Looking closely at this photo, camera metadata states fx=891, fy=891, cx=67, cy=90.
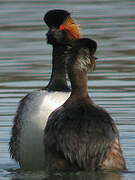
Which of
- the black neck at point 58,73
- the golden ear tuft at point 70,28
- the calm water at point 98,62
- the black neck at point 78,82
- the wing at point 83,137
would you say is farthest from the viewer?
the calm water at point 98,62

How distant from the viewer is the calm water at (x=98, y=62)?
Result: 12750mm

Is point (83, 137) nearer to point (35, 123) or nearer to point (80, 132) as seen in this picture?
point (80, 132)

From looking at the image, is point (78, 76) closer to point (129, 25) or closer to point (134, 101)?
point (134, 101)

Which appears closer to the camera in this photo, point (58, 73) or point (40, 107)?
point (40, 107)

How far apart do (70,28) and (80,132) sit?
89.3 inches

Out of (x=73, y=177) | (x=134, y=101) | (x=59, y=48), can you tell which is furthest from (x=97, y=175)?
(x=134, y=101)

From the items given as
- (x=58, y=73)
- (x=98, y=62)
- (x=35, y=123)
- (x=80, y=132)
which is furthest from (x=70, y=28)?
(x=98, y=62)

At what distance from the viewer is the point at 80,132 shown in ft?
33.7

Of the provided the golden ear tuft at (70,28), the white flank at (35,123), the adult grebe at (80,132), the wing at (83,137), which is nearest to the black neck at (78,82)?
the adult grebe at (80,132)

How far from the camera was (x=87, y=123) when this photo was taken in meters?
10.3

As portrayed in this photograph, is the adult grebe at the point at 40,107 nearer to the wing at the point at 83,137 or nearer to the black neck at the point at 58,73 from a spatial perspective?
the black neck at the point at 58,73

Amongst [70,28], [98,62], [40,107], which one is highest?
[70,28]

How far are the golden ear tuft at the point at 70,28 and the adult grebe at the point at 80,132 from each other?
145cm

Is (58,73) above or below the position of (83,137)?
above
